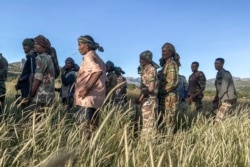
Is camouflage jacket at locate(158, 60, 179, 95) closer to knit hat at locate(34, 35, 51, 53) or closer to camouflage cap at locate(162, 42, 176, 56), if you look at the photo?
camouflage cap at locate(162, 42, 176, 56)

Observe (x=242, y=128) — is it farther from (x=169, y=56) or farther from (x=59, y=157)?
(x=59, y=157)

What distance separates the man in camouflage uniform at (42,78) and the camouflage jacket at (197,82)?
5077mm

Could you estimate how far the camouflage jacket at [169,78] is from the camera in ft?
18.4

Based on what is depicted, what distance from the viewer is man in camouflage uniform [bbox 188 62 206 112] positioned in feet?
30.8

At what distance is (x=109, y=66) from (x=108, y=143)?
5.00 metres

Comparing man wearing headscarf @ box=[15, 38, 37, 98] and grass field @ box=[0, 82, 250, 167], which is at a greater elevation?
man wearing headscarf @ box=[15, 38, 37, 98]

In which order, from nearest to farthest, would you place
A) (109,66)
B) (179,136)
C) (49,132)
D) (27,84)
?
(49,132), (179,136), (27,84), (109,66)

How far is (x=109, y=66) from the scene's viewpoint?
8367 millimetres

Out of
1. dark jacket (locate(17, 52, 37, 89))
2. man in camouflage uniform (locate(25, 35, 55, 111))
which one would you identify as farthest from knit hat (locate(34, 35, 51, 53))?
dark jacket (locate(17, 52, 37, 89))

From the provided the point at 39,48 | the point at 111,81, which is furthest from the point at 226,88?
the point at 39,48

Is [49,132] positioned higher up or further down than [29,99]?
further down

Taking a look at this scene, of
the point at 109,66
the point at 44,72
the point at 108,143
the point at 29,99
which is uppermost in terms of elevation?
the point at 109,66

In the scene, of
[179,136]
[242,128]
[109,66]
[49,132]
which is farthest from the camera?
[109,66]

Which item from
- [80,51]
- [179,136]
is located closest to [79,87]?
[80,51]
